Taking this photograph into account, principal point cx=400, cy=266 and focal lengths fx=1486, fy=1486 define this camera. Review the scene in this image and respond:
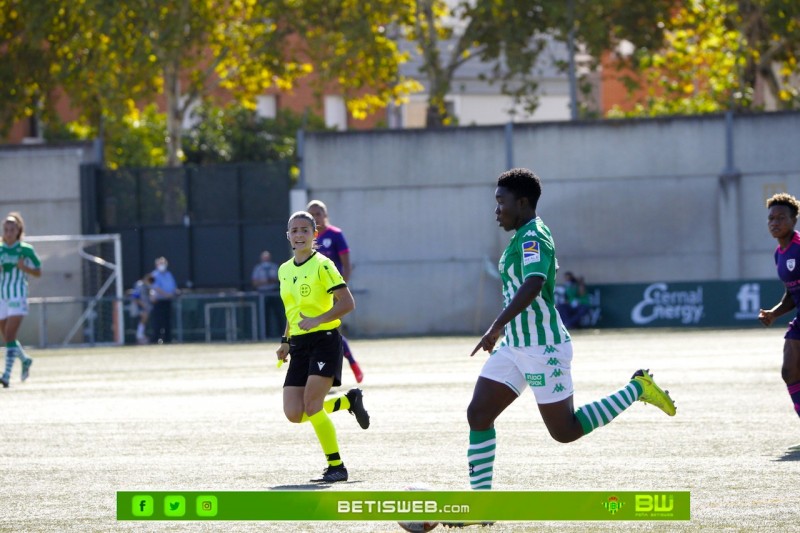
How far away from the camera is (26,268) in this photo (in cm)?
1902

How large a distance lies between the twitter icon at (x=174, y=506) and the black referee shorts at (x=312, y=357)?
12.0 ft

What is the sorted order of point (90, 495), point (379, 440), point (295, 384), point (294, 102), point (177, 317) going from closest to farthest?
point (90, 495), point (295, 384), point (379, 440), point (177, 317), point (294, 102)

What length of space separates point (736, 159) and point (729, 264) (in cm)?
248

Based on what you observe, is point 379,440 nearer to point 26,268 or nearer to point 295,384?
point 295,384

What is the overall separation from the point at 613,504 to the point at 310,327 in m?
4.13

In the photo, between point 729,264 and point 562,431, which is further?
point 729,264

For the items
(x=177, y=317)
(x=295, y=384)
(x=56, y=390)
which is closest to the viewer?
(x=295, y=384)

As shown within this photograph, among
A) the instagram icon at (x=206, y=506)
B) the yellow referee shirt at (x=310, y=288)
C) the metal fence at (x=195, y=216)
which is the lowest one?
the instagram icon at (x=206, y=506)

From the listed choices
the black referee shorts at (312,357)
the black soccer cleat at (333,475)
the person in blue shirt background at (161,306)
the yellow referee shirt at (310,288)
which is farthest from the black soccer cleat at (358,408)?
the person in blue shirt background at (161,306)

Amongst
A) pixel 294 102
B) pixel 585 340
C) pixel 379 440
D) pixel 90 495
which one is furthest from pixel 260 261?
pixel 294 102

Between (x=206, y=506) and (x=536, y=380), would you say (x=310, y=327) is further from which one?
(x=206, y=506)

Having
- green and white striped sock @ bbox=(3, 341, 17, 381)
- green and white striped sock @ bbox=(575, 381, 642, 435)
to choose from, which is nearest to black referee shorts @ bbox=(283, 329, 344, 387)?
green and white striped sock @ bbox=(575, 381, 642, 435)

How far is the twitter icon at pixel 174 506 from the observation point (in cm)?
658

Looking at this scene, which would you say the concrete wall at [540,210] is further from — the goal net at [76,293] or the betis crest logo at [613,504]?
the betis crest logo at [613,504]
